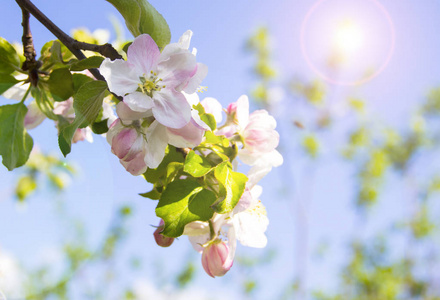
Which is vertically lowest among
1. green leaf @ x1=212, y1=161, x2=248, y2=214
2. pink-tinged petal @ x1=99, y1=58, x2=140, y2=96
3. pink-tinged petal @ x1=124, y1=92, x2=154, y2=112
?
green leaf @ x1=212, y1=161, x2=248, y2=214

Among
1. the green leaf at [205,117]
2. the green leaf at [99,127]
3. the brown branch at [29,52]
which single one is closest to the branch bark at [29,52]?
the brown branch at [29,52]

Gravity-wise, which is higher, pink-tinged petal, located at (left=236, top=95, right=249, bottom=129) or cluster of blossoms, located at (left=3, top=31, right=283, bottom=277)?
pink-tinged petal, located at (left=236, top=95, right=249, bottom=129)

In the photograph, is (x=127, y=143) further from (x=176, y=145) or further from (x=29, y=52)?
(x=29, y=52)

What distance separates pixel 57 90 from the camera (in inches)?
17.2

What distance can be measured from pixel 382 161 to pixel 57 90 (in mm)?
6669

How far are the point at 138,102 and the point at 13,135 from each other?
Answer: 0.19 m

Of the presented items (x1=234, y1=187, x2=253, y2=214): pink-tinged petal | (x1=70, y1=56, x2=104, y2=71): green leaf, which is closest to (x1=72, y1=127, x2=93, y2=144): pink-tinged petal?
(x1=70, y1=56, x2=104, y2=71): green leaf

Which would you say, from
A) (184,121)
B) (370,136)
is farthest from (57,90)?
(370,136)

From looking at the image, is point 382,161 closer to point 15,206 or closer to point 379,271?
point 379,271

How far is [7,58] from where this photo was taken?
43 centimetres

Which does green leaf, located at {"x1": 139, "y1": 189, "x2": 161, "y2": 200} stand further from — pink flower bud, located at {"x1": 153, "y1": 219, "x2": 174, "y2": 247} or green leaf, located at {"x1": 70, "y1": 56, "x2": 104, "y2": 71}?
green leaf, located at {"x1": 70, "y1": 56, "x2": 104, "y2": 71}

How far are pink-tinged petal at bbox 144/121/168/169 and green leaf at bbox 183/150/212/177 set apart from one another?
27 millimetres

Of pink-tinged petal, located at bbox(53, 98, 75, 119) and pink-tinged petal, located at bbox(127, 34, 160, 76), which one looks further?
pink-tinged petal, located at bbox(53, 98, 75, 119)

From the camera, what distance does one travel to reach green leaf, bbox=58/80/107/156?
0.34m
